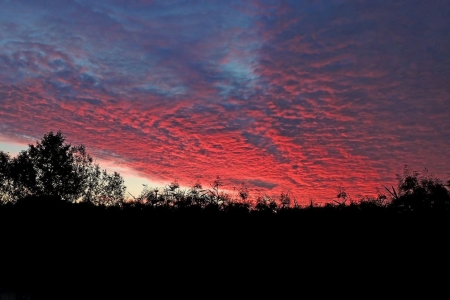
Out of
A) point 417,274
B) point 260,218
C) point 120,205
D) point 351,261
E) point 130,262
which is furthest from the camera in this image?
point 120,205

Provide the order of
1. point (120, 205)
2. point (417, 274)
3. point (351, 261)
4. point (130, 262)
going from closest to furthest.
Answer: point (417, 274)
point (351, 261)
point (130, 262)
point (120, 205)

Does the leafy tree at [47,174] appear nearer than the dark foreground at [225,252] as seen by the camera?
No

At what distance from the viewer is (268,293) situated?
14.3 ft

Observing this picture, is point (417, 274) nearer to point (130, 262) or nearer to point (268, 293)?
point (268, 293)

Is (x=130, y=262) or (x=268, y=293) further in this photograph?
(x=130, y=262)

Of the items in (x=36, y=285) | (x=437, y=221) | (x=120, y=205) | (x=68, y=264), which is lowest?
(x=36, y=285)

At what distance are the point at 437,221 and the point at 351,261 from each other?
1.20m

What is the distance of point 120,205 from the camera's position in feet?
25.7

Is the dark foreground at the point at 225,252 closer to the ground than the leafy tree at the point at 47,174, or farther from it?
closer to the ground

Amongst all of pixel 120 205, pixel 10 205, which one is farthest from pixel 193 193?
pixel 10 205

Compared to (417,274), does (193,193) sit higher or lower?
higher

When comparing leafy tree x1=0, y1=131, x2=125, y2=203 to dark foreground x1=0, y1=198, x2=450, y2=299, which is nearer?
dark foreground x1=0, y1=198, x2=450, y2=299

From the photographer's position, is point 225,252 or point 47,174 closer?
point 225,252

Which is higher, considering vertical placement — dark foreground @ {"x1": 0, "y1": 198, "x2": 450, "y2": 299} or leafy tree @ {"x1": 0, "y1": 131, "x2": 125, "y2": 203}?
leafy tree @ {"x1": 0, "y1": 131, "x2": 125, "y2": 203}
